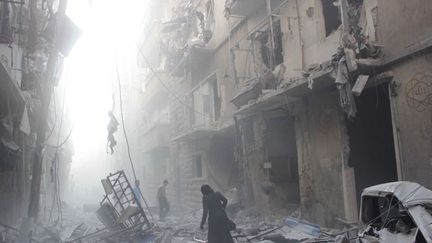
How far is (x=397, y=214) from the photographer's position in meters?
5.25

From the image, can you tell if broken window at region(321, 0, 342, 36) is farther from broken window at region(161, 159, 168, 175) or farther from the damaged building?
broken window at region(161, 159, 168, 175)

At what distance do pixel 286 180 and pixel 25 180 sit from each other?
9110mm

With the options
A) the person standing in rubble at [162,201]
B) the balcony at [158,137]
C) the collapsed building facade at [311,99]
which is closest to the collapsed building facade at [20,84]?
the person standing in rubble at [162,201]

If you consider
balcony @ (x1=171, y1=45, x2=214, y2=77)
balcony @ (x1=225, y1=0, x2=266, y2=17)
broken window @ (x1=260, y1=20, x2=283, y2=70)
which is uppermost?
balcony @ (x1=225, y1=0, x2=266, y2=17)

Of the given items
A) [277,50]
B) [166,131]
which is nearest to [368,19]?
[277,50]

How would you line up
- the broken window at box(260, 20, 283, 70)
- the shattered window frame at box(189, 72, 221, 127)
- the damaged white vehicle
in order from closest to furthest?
the damaged white vehicle, the broken window at box(260, 20, 283, 70), the shattered window frame at box(189, 72, 221, 127)

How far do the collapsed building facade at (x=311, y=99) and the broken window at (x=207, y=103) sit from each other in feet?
0.15

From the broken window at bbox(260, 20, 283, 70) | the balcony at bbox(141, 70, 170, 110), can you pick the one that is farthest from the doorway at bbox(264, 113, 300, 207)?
Answer: the balcony at bbox(141, 70, 170, 110)

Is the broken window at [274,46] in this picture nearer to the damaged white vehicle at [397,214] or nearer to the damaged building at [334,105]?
the damaged building at [334,105]

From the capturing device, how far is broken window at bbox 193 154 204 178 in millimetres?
18359

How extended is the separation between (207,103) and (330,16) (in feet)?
27.9

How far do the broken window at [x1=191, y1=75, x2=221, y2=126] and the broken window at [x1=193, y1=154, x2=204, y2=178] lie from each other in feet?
4.98

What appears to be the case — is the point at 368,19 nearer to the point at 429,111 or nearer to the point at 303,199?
the point at 429,111

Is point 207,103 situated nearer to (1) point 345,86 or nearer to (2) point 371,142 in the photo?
(2) point 371,142
